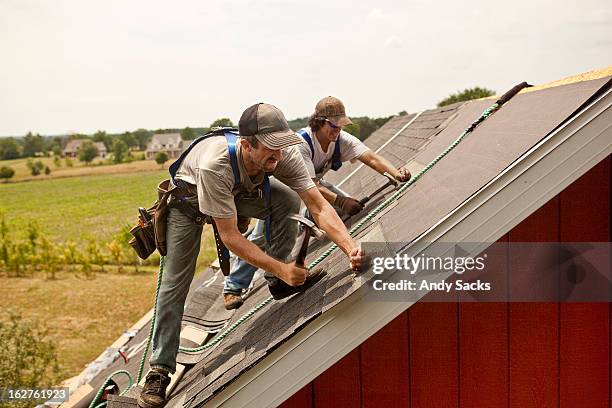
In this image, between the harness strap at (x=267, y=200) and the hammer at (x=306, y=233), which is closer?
the hammer at (x=306, y=233)

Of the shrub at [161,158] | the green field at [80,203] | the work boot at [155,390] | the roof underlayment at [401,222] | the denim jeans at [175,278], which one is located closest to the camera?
the roof underlayment at [401,222]

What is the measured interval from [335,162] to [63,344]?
68.1ft

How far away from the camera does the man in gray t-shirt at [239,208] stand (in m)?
2.83

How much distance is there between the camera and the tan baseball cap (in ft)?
14.7

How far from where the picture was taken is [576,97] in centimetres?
239

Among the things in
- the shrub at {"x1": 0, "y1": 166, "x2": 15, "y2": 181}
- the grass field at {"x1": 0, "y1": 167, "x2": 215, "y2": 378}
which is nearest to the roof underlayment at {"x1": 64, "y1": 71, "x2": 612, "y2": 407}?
the grass field at {"x1": 0, "y1": 167, "x2": 215, "y2": 378}

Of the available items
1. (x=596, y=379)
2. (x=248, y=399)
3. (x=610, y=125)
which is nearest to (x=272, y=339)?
(x=248, y=399)

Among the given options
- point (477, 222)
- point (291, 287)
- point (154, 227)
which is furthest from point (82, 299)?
point (477, 222)

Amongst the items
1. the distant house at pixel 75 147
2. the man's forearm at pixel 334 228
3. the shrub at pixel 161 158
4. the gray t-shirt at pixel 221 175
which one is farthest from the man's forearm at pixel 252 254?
the distant house at pixel 75 147

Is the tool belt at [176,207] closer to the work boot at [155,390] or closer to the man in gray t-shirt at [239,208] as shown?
the man in gray t-shirt at [239,208]

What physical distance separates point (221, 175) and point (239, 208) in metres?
0.61

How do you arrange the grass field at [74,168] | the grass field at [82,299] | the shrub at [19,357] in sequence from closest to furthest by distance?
the shrub at [19,357]
the grass field at [82,299]
the grass field at [74,168]

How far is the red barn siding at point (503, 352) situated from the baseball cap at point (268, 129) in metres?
1.02

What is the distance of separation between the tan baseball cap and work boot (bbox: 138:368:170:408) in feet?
7.41
